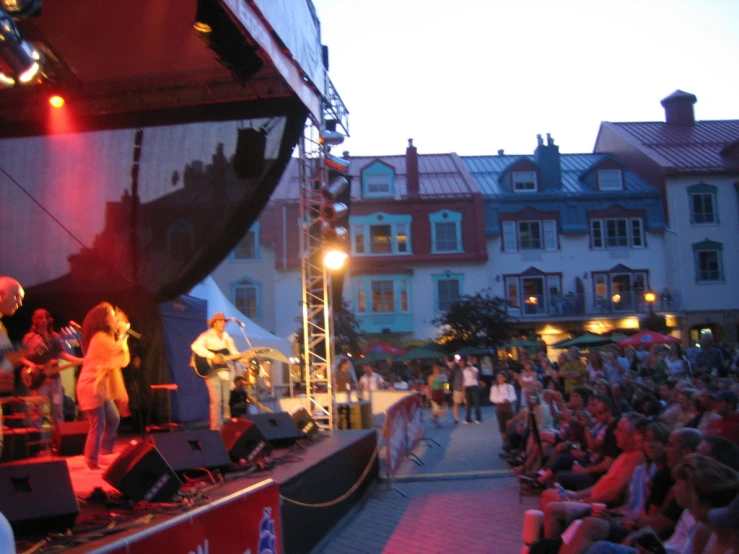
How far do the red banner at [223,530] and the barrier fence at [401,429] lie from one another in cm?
552

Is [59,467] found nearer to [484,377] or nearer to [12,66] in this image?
[12,66]

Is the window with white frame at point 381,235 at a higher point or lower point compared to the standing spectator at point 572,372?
higher

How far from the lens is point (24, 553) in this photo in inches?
139

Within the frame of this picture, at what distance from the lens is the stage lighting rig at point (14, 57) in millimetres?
6255

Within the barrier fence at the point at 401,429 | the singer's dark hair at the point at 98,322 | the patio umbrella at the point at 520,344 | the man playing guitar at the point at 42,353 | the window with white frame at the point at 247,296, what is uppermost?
the window with white frame at the point at 247,296

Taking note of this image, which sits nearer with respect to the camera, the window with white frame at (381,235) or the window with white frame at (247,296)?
the window with white frame at (247,296)

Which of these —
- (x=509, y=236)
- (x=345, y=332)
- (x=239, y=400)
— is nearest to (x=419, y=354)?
(x=345, y=332)

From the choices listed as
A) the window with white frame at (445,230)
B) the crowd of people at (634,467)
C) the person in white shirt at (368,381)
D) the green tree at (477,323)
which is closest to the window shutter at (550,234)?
the window with white frame at (445,230)

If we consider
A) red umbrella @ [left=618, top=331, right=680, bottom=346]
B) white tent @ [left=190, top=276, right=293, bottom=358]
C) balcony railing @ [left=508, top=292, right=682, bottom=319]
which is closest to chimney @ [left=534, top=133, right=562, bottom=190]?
balcony railing @ [left=508, top=292, right=682, bottom=319]

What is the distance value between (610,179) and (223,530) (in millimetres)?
35113

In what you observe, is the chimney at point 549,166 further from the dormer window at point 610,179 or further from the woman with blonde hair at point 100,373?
the woman with blonde hair at point 100,373

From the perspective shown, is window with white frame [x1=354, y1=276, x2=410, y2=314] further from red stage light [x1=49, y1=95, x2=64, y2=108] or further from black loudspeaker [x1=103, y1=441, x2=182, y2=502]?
black loudspeaker [x1=103, y1=441, x2=182, y2=502]

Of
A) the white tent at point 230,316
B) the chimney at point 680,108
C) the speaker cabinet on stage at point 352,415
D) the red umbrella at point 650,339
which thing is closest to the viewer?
the speaker cabinet on stage at point 352,415

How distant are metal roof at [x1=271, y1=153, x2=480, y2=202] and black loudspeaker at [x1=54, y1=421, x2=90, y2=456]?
25.1 metres
